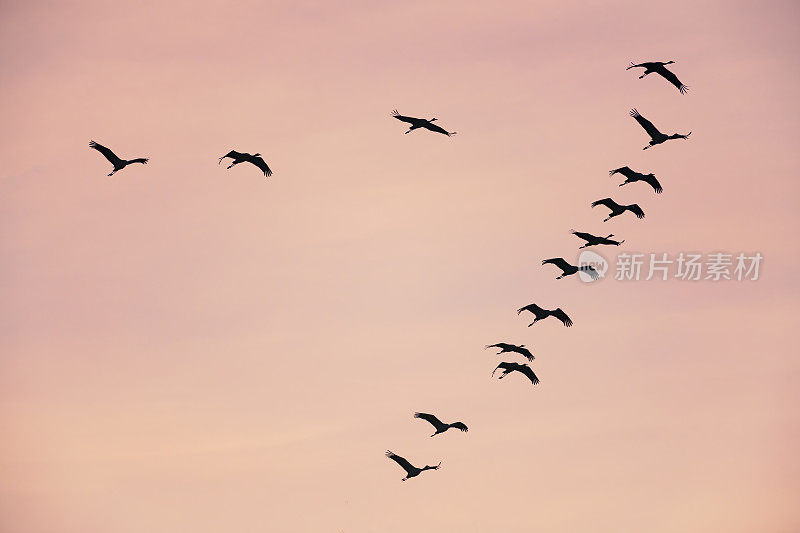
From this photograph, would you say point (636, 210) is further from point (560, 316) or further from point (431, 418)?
point (431, 418)

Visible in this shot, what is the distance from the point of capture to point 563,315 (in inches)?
2992

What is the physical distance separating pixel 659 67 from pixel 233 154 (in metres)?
22.0

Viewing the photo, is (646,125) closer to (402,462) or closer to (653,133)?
(653,133)

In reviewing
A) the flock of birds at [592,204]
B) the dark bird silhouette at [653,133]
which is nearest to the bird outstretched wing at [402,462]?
the flock of birds at [592,204]

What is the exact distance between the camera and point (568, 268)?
7825 cm

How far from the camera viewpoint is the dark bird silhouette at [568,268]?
A: 76.2 metres

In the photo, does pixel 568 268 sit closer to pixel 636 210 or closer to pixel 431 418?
pixel 636 210

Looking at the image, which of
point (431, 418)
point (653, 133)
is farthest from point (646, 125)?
point (431, 418)

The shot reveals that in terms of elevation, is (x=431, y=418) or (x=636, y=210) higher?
(x=636, y=210)

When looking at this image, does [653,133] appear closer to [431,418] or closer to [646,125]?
[646,125]

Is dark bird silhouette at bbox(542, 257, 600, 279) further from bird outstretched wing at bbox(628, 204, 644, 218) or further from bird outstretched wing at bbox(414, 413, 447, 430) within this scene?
bird outstretched wing at bbox(414, 413, 447, 430)

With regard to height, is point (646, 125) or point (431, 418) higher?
point (646, 125)

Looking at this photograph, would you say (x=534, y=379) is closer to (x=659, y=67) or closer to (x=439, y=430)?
(x=439, y=430)

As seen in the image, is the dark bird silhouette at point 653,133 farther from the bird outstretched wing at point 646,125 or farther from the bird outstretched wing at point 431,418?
the bird outstretched wing at point 431,418
